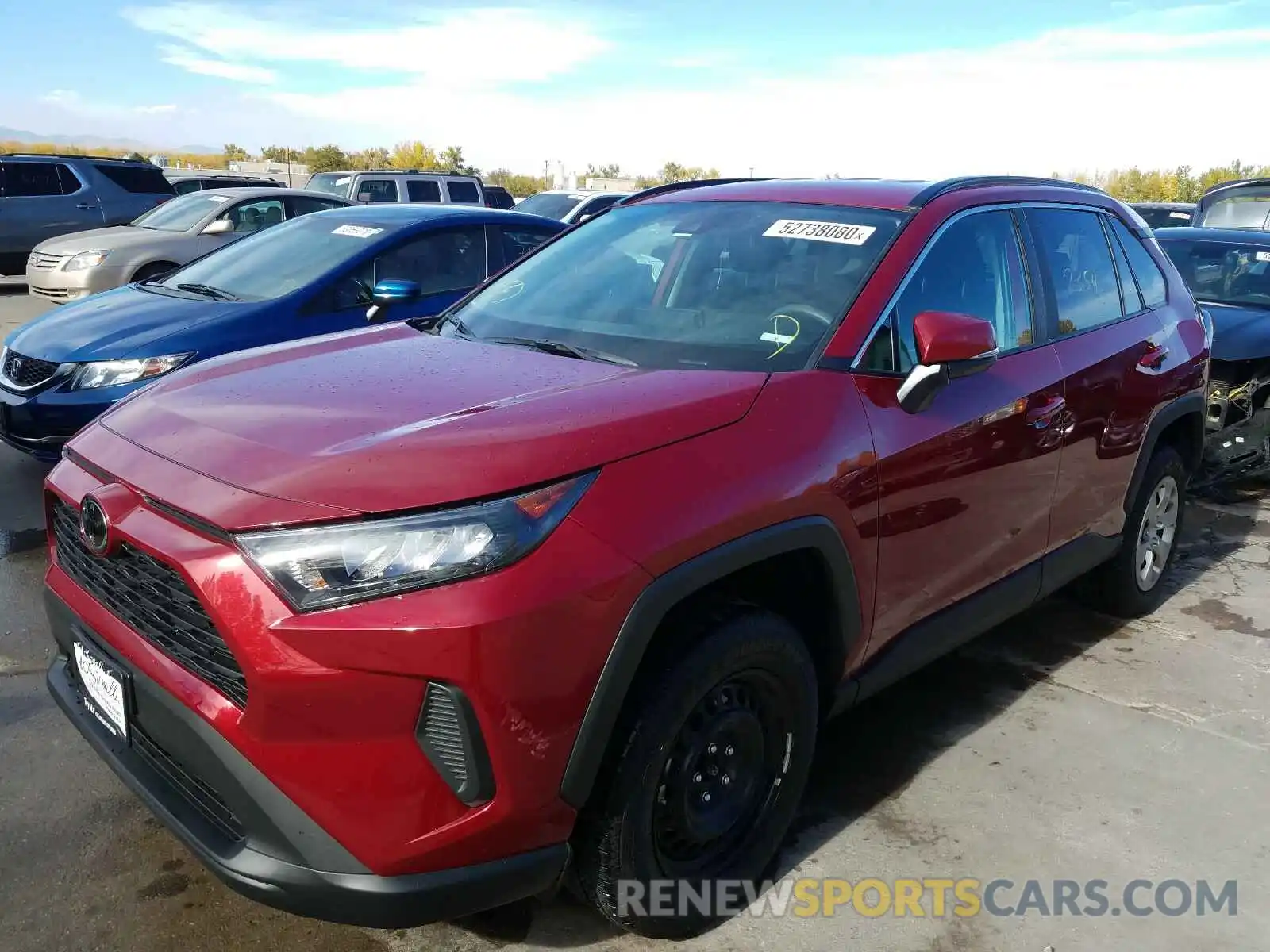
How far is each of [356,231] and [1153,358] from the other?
4413 millimetres

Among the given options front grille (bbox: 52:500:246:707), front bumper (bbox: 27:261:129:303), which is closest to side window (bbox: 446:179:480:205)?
front bumper (bbox: 27:261:129:303)

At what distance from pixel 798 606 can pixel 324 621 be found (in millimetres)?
1261

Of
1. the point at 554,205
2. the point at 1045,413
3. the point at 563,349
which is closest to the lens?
the point at 563,349

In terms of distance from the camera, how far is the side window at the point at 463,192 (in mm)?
16969

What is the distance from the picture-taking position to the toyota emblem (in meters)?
2.21

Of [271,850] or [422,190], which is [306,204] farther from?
[271,850]

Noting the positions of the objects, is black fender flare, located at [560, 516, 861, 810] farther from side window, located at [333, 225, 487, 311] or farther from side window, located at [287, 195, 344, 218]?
side window, located at [287, 195, 344, 218]

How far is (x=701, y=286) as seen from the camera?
123 inches

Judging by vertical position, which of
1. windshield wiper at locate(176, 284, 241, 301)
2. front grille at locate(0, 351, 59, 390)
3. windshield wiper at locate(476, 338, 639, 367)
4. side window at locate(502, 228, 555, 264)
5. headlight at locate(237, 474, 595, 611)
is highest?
side window at locate(502, 228, 555, 264)

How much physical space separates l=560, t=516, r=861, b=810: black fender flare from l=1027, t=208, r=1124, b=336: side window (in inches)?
72.2

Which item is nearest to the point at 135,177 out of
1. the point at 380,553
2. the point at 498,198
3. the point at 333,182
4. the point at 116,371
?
the point at 333,182

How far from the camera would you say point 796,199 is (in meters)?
3.32

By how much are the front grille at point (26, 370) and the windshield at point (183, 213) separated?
5429 millimetres

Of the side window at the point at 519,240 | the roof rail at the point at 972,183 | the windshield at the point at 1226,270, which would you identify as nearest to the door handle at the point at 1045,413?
the roof rail at the point at 972,183
